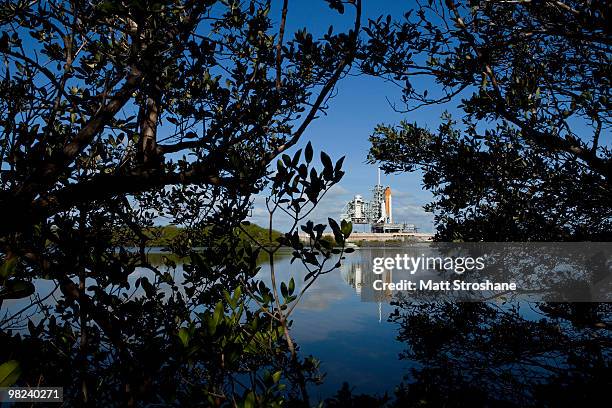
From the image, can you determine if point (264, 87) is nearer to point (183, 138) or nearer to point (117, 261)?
point (183, 138)

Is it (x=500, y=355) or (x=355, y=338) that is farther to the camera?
(x=355, y=338)

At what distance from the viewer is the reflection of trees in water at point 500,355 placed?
13.0ft

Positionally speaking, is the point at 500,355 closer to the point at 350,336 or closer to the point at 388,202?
the point at 350,336

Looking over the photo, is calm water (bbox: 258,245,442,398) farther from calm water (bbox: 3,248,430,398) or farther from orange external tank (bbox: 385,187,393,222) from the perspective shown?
orange external tank (bbox: 385,187,393,222)

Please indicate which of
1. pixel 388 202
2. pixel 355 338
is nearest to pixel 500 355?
pixel 355 338

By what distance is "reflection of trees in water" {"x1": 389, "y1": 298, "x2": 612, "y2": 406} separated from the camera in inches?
156

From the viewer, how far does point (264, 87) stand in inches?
156

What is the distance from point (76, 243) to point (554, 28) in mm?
5246

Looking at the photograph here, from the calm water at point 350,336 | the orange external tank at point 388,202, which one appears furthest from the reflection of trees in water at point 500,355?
the orange external tank at point 388,202

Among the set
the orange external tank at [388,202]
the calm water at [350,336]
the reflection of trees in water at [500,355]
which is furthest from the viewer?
the orange external tank at [388,202]

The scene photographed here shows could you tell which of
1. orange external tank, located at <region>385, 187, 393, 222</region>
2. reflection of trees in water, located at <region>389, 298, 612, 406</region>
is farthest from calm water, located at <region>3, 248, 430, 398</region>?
orange external tank, located at <region>385, 187, 393, 222</region>

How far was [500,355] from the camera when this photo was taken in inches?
207

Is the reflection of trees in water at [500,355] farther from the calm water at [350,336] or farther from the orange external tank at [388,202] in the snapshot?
the orange external tank at [388,202]

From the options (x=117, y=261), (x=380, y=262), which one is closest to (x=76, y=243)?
(x=117, y=261)
